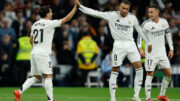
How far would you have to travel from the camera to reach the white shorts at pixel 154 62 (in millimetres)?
15429

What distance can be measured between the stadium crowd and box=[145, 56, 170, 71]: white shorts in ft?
20.7

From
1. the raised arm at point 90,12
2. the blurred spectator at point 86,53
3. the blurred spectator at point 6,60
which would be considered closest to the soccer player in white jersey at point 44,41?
the raised arm at point 90,12

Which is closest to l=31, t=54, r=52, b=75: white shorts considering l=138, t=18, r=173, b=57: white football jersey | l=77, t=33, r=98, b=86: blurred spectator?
l=138, t=18, r=173, b=57: white football jersey

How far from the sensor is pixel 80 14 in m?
25.2

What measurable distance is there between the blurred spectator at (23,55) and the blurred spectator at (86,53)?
2040 millimetres

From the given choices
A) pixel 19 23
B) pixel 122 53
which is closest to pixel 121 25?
pixel 122 53

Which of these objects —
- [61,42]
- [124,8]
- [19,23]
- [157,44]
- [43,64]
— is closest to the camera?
[43,64]

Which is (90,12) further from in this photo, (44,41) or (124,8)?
(44,41)

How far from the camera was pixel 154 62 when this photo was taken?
15461 mm

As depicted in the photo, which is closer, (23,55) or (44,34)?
(44,34)

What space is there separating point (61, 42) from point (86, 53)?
138cm

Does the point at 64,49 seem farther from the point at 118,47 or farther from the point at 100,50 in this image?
the point at 118,47

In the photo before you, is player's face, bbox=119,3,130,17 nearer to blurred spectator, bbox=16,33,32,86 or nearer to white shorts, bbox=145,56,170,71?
white shorts, bbox=145,56,170,71

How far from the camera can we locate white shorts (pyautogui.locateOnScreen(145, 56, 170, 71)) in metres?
15.4
